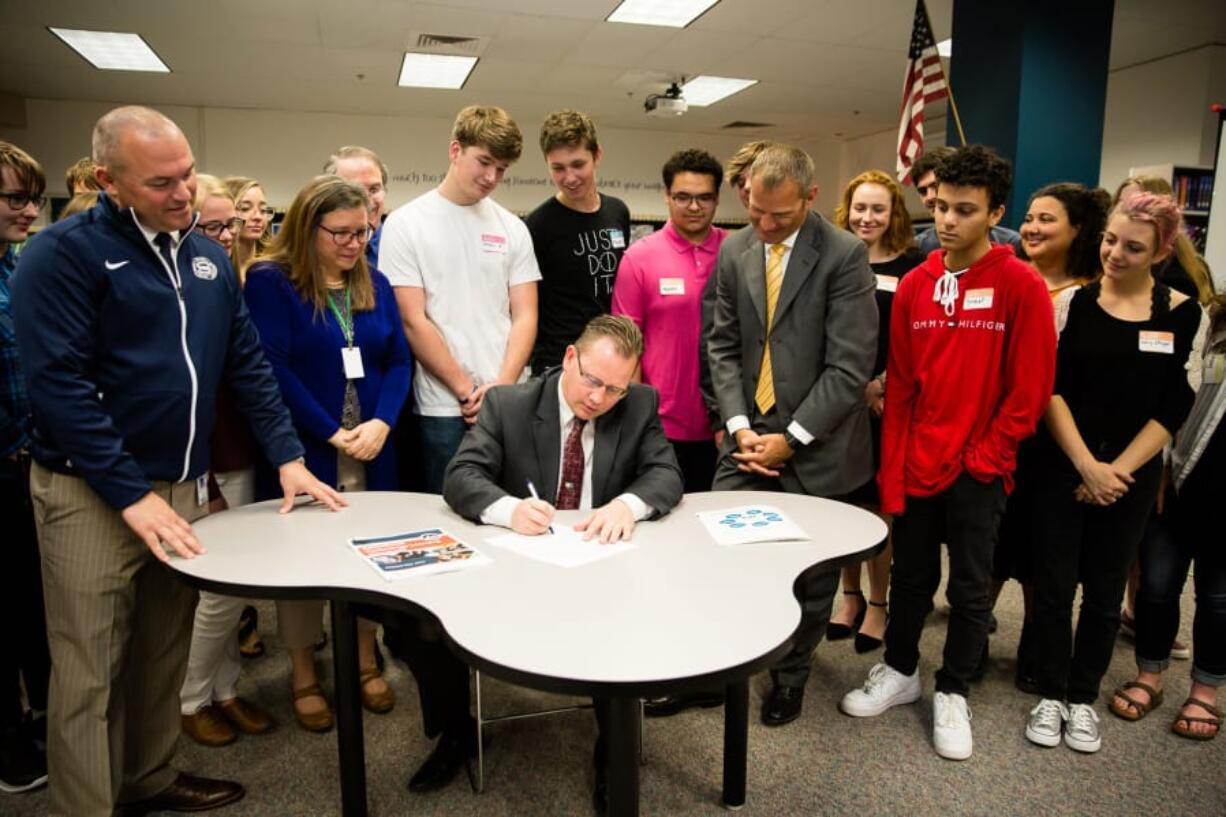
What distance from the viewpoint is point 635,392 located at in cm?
215

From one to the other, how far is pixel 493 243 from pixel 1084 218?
6.40ft

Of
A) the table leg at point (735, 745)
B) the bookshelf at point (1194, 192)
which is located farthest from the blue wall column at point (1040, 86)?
the table leg at point (735, 745)

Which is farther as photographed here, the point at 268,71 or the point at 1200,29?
the point at 268,71

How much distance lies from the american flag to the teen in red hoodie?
96.7 inches

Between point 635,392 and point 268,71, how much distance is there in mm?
7036

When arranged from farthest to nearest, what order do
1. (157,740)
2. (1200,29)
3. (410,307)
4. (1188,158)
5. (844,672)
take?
1. (1188,158)
2. (1200,29)
3. (844,672)
4. (410,307)
5. (157,740)

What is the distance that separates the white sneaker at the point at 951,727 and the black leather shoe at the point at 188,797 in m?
1.92

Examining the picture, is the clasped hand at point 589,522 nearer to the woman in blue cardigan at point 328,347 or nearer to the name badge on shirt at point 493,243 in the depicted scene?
the woman in blue cardigan at point 328,347

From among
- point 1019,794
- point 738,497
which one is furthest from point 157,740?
point 1019,794

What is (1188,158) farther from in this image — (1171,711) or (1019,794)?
(1019,794)

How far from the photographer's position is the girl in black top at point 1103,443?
2.20 metres

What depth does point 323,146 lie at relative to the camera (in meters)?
9.66

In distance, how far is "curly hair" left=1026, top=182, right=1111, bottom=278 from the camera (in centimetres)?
260

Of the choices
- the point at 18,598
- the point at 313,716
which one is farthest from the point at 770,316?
the point at 18,598
